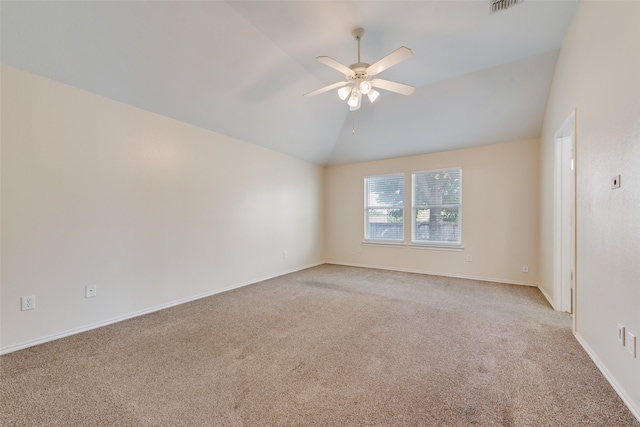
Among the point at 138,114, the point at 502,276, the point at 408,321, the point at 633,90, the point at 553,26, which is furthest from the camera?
the point at 502,276

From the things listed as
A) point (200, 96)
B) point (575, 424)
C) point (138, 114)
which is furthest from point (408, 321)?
point (138, 114)

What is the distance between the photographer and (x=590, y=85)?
214cm

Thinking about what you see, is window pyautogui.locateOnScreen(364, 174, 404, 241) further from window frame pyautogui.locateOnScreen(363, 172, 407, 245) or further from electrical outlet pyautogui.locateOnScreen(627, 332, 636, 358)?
electrical outlet pyautogui.locateOnScreen(627, 332, 636, 358)

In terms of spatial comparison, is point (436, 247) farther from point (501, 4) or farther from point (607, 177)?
point (501, 4)

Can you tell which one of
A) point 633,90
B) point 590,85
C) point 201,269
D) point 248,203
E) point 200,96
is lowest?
point 201,269

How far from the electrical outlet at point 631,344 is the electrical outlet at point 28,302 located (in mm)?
4354

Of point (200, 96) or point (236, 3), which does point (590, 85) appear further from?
point (200, 96)

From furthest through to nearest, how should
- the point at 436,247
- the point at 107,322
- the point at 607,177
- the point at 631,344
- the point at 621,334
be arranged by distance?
the point at 436,247, the point at 107,322, the point at 607,177, the point at 621,334, the point at 631,344

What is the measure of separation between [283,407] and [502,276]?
171 inches

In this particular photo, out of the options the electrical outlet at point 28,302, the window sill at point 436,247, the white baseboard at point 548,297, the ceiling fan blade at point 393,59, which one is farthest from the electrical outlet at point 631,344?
the electrical outlet at point 28,302

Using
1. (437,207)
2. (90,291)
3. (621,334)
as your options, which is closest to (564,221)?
(621,334)

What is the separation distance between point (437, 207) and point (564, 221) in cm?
213

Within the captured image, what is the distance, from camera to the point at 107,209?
2809mm

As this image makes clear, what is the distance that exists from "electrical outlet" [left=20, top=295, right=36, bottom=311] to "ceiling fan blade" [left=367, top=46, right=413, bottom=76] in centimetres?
364
